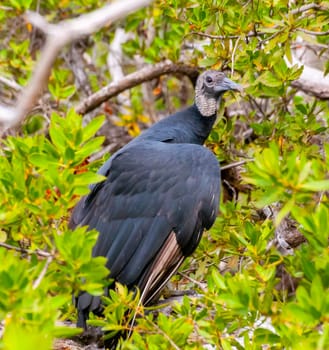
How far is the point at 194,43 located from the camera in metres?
5.25

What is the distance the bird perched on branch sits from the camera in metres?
3.70

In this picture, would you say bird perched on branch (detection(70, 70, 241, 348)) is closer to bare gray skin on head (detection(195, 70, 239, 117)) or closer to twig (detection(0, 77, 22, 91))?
bare gray skin on head (detection(195, 70, 239, 117))

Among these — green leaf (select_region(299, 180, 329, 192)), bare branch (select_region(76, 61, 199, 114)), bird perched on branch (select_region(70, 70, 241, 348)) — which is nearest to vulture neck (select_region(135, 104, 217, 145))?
bird perched on branch (select_region(70, 70, 241, 348))

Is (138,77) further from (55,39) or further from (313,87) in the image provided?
(55,39)

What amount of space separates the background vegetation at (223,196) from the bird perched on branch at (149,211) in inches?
5.7

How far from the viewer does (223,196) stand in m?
5.21

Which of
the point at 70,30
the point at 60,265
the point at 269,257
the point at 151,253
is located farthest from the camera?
the point at 151,253

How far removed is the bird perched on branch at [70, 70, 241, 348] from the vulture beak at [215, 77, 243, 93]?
0.15 feet

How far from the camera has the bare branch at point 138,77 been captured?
17.2 ft

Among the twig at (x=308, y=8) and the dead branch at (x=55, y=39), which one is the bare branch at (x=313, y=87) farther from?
the dead branch at (x=55, y=39)

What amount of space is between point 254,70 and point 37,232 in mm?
1711

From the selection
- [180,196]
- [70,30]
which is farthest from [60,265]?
[180,196]

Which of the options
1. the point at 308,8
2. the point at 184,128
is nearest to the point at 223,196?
the point at 184,128

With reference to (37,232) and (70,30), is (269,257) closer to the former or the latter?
(37,232)
